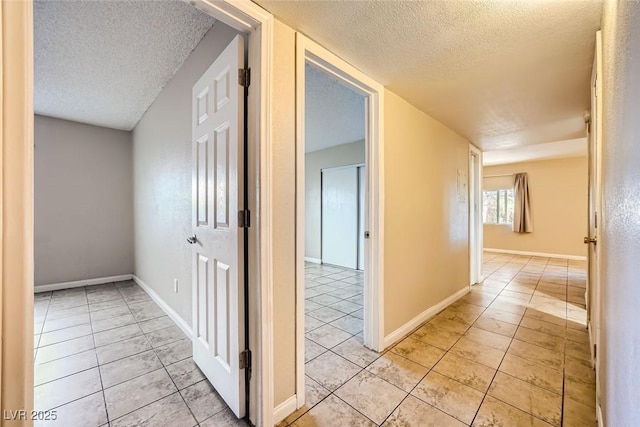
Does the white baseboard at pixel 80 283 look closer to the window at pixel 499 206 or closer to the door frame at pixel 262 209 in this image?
the door frame at pixel 262 209

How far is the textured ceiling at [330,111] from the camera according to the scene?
2518mm

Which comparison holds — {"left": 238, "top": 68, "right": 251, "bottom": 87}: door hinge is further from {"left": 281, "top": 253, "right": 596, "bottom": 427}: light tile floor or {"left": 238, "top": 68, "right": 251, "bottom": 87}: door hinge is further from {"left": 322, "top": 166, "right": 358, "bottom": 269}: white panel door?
{"left": 322, "top": 166, "right": 358, "bottom": 269}: white panel door

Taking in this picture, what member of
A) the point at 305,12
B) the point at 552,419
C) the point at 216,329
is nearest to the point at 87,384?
the point at 216,329

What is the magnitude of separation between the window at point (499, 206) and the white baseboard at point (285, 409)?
7078 mm

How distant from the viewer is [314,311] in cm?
288

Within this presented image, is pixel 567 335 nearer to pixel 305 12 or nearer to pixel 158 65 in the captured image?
pixel 305 12

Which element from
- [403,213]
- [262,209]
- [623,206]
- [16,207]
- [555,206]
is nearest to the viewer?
[16,207]

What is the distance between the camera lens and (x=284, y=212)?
1387mm

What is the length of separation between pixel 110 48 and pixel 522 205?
805cm

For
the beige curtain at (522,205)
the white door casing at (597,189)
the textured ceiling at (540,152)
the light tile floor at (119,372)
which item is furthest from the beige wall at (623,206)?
the beige curtain at (522,205)

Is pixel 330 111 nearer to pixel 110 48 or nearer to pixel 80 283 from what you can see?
pixel 110 48

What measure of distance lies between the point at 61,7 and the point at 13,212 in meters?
1.83

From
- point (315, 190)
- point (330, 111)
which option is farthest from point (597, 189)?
point (315, 190)

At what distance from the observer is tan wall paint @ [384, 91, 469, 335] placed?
217 cm
